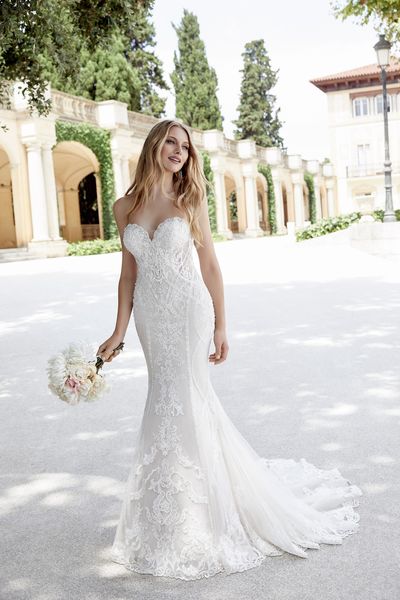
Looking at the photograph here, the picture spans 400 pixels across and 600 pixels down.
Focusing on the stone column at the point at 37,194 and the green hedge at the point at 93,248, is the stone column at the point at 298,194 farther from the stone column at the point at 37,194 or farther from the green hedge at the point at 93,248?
the stone column at the point at 37,194

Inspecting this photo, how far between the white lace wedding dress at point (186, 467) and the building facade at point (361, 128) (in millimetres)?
52497

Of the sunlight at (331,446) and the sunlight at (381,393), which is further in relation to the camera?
the sunlight at (381,393)

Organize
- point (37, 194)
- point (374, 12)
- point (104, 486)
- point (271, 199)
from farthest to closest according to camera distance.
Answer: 1. point (271, 199)
2. point (37, 194)
3. point (374, 12)
4. point (104, 486)

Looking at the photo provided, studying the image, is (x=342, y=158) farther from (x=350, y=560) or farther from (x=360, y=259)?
(x=350, y=560)

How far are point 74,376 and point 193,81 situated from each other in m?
43.4

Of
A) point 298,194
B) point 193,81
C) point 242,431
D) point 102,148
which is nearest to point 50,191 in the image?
point 102,148

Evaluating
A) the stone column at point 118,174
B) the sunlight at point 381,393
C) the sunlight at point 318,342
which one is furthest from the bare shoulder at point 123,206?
the stone column at point 118,174

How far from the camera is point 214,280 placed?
10.6 feet

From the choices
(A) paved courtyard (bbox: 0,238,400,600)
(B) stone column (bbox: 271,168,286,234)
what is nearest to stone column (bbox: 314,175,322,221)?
(B) stone column (bbox: 271,168,286,234)

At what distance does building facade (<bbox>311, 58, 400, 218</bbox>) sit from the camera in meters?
53.9

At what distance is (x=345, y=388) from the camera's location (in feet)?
18.8

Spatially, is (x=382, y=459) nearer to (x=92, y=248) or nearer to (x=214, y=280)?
(x=214, y=280)

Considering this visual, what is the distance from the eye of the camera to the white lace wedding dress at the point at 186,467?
2.93 meters

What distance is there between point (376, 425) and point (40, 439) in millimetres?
2278
